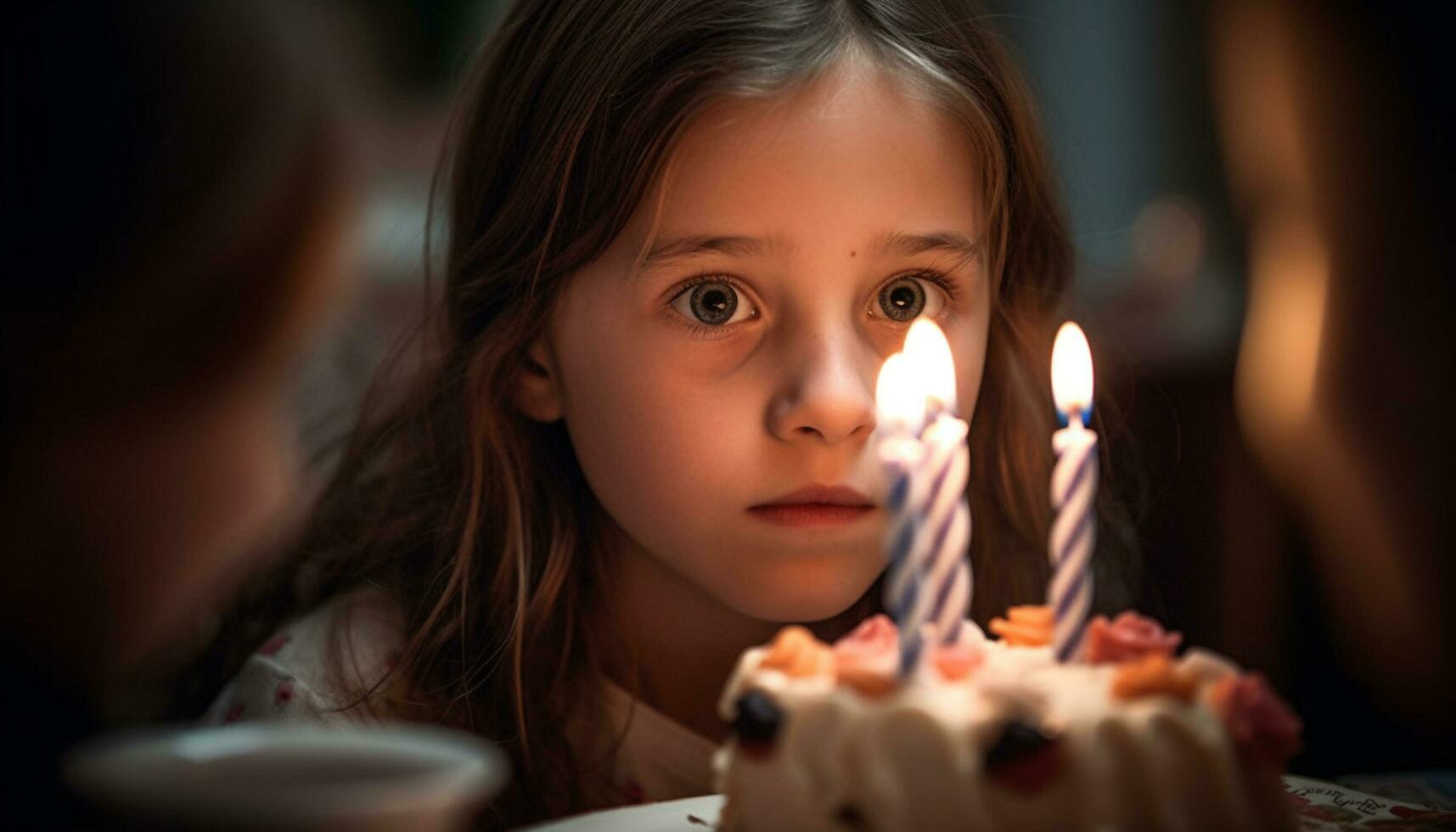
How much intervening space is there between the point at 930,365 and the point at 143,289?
93 cm

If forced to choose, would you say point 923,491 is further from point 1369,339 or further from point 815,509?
point 1369,339

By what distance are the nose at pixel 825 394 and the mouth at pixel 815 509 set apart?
7 centimetres

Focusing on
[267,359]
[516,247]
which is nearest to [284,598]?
[267,359]

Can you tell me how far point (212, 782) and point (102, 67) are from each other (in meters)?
1.01

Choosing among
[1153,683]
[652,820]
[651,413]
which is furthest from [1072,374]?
[651,413]

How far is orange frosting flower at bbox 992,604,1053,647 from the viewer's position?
1090 millimetres

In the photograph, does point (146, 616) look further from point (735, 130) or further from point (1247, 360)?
point (1247, 360)

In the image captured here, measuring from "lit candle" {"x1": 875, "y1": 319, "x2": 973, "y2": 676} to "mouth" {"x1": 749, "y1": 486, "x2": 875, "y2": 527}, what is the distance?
0.39 meters

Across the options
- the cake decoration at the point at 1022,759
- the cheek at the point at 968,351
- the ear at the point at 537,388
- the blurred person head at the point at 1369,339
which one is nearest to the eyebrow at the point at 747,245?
the cheek at the point at 968,351

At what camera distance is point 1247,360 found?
2961mm

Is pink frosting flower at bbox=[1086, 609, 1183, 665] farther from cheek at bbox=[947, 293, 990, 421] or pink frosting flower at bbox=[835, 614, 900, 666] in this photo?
cheek at bbox=[947, 293, 990, 421]

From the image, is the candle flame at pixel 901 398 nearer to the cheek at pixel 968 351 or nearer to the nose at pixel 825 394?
the nose at pixel 825 394

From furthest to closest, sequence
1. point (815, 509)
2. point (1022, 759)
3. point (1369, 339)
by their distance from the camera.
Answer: point (1369, 339) < point (815, 509) < point (1022, 759)

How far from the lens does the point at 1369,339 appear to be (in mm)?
2629
